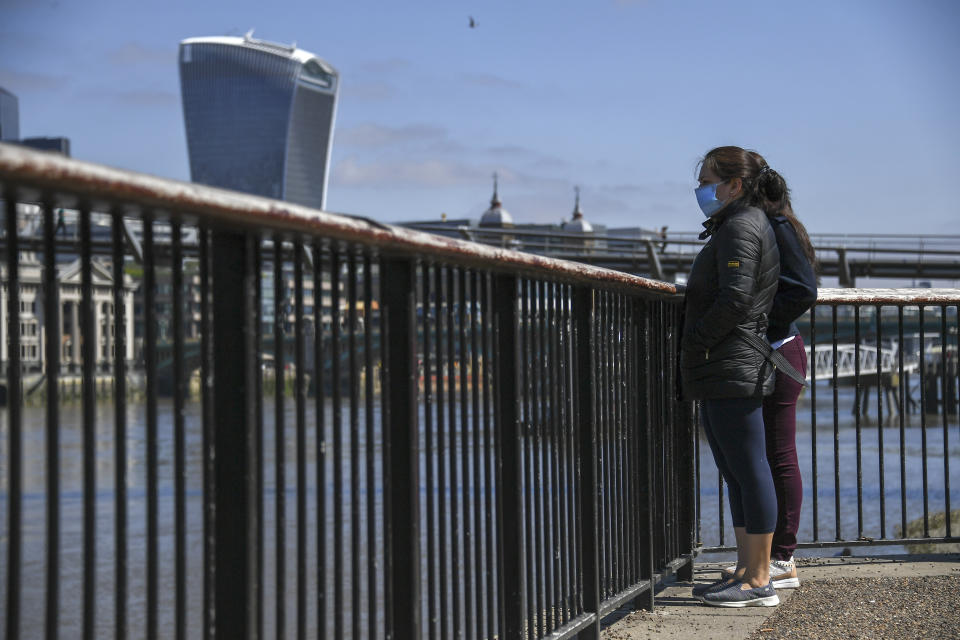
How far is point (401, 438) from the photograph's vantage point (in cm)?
236

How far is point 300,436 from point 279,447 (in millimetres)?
63

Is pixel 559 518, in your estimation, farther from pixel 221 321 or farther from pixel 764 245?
pixel 221 321

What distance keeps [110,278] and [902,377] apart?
174 inches

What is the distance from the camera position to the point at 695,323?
3.94 metres

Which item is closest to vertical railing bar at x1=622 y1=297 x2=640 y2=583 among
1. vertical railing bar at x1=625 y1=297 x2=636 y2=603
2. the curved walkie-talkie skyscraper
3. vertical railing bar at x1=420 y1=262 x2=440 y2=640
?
vertical railing bar at x1=625 y1=297 x2=636 y2=603

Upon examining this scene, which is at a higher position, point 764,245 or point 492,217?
point 492,217

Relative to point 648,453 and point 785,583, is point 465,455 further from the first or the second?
point 785,583

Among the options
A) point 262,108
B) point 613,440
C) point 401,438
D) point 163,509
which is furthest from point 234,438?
point 262,108

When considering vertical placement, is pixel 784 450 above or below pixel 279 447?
below

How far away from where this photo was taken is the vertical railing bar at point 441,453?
2523 millimetres

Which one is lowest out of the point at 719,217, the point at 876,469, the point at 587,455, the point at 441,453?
the point at 876,469

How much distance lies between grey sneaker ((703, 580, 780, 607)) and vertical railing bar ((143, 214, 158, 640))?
2676mm

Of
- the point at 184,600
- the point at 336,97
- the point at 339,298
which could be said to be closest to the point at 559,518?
the point at 339,298

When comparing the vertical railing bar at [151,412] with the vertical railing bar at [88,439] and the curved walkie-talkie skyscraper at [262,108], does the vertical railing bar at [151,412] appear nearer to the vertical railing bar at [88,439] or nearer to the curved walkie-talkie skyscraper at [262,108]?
the vertical railing bar at [88,439]
